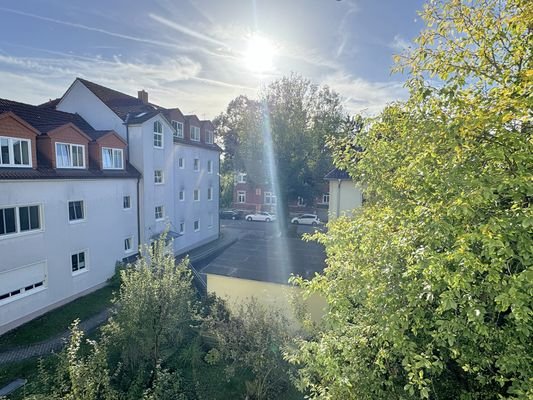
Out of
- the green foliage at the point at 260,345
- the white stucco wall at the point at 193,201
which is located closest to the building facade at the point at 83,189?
the white stucco wall at the point at 193,201

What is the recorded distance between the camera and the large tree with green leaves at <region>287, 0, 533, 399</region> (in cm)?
358

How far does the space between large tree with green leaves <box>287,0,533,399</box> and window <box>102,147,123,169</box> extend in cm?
1707

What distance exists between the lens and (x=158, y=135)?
74.9ft

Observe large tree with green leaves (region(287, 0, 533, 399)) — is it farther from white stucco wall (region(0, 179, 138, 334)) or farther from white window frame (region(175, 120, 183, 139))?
white window frame (region(175, 120, 183, 139))

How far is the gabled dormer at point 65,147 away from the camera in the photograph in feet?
50.8

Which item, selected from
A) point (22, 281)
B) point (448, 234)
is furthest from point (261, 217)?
point (448, 234)

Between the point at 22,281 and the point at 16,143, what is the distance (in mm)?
6230

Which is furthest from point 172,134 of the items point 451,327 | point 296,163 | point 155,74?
point 451,327

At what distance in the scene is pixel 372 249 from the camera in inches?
209

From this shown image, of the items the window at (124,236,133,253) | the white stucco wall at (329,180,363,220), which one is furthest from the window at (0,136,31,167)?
the white stucco wall at (329,180,363,220)

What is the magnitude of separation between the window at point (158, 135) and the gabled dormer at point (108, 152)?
267 centimetres

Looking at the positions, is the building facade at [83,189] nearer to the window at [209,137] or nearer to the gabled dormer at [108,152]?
the gabled dormer at [108,152]

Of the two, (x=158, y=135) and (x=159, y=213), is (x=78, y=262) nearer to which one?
(x=159, y=213)

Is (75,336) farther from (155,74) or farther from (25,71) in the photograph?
(25,71)
